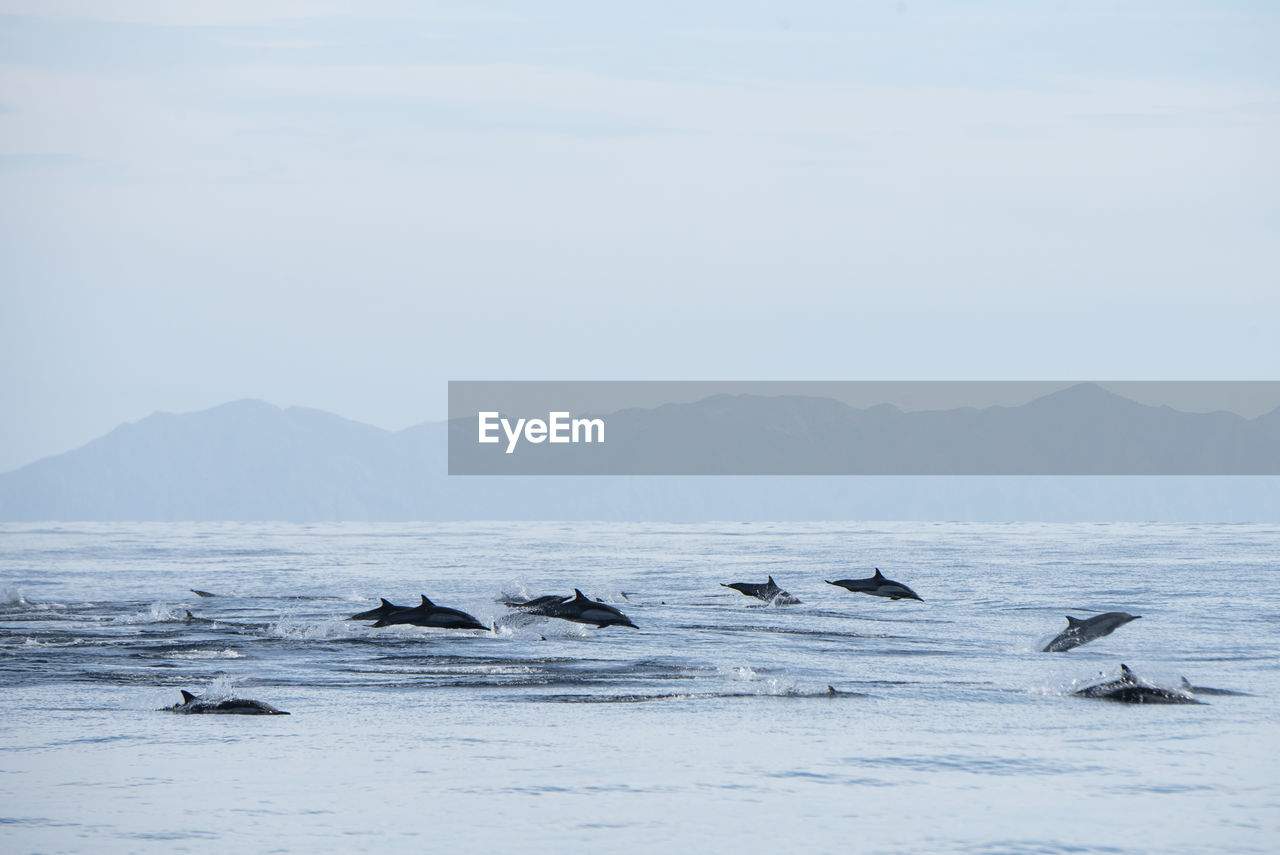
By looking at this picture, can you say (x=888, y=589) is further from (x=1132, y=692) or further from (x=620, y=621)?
(x=1132, y=692)

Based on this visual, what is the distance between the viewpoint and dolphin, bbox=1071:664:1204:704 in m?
16.7

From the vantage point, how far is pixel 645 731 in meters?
14.8

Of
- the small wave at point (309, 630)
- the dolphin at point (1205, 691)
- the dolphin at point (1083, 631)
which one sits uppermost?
the dolphin at point (1083, 631)

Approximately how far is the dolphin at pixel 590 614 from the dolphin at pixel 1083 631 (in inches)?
291

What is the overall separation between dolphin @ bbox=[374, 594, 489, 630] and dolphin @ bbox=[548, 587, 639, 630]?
1.55 metres

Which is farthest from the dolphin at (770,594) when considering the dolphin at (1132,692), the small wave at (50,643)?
the small wave at (50,643)

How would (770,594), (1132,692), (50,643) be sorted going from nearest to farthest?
1. (1132,692)
2. (50,643)
3. (770,594)

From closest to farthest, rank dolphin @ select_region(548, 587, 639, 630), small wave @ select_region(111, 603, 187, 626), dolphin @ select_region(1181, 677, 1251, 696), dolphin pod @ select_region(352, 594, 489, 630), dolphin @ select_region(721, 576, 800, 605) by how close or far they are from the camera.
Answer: dolphin @ select_region(1181, 677, 1251, 696) < dolphin pod @ select_region(352, 594, 489, 630) < dolphin @ select_region(548, 587, 639, 630) < small wave @ select_region(111, 603, 187, 626) < dolphin @ select_region(721, 576, 800, 605)

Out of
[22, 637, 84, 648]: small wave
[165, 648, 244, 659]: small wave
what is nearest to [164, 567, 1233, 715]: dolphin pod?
[165, 648, 244, 659]: small wave

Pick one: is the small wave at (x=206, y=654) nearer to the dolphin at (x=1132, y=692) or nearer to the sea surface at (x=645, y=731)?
the sea surface at (x=645, y=731)

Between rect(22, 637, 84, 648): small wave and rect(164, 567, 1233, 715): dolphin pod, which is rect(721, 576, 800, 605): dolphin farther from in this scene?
rect(22, 637, 84, 648): small wave

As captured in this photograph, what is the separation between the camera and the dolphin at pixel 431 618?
79.7 ft

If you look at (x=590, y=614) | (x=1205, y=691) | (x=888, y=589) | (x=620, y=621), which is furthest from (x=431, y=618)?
(x=1205, y=691)

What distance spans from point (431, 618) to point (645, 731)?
1060 cm
